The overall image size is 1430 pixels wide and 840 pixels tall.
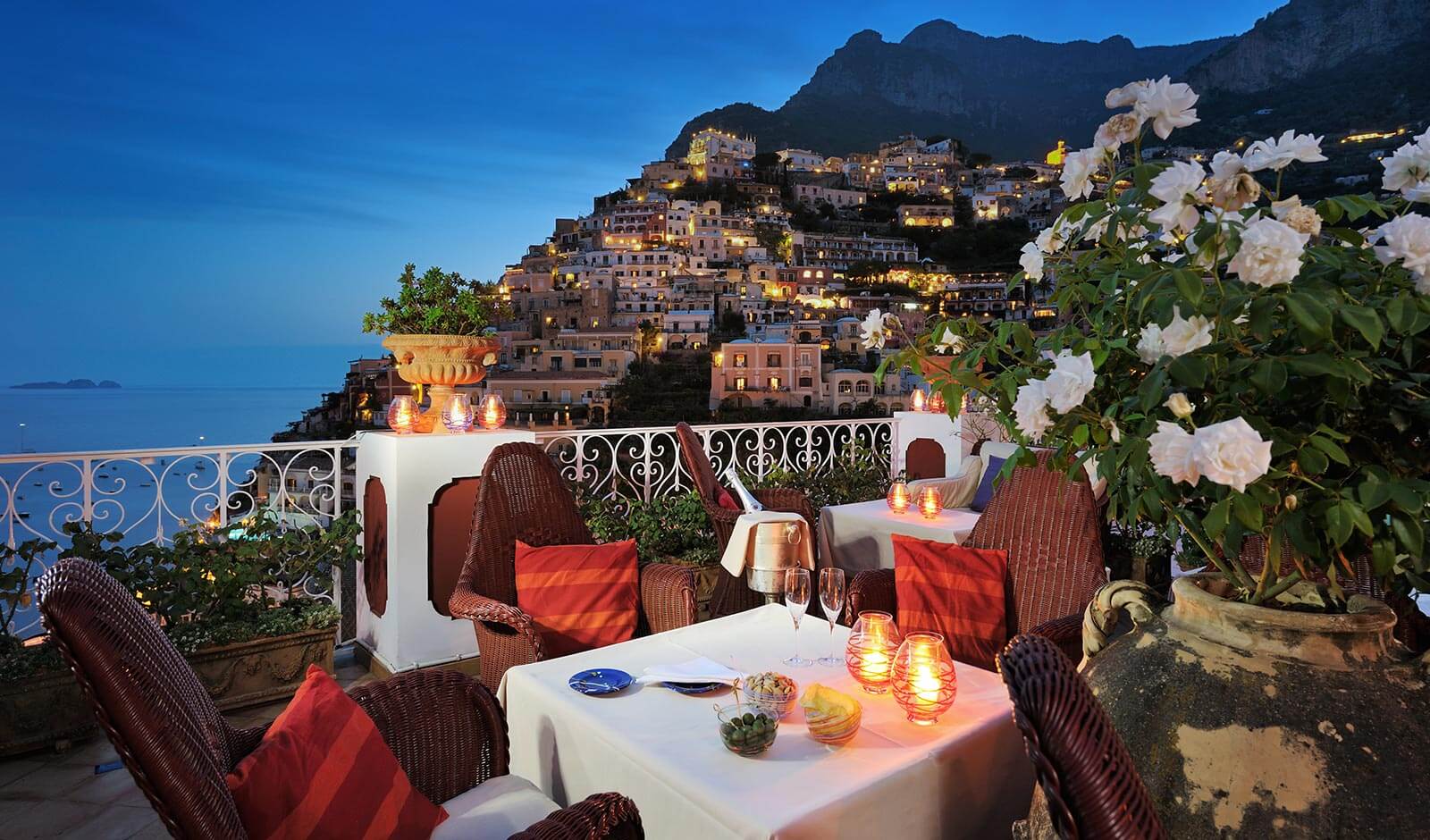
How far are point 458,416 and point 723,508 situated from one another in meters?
1.43

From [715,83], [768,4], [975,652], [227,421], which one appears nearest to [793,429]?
[975,652]

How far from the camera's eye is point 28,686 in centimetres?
295

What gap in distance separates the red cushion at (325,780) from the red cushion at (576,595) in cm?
118

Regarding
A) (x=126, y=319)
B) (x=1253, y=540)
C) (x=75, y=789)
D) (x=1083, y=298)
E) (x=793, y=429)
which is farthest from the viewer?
(x=126, y=319)

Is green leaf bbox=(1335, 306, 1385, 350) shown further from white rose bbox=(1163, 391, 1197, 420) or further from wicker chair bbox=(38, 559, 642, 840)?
wicker chair bbox=(38, 559, 642, 840)

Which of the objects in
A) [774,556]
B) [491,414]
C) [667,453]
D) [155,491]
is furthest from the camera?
[667,453]

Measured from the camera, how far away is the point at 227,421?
118 feet

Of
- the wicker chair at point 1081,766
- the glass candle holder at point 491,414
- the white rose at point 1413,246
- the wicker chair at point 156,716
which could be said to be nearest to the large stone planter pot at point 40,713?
the glass candle holder at point 491,414

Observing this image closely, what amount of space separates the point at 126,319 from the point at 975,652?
49.4m

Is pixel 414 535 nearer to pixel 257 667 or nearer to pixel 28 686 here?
pixel 257 667

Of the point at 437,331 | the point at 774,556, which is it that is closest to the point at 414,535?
Answer: the point at 437,331

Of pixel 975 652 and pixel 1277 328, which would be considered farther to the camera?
pixel 975 652

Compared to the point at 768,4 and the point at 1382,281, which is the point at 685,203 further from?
the point at 768,4

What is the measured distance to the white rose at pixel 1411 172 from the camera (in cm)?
90
